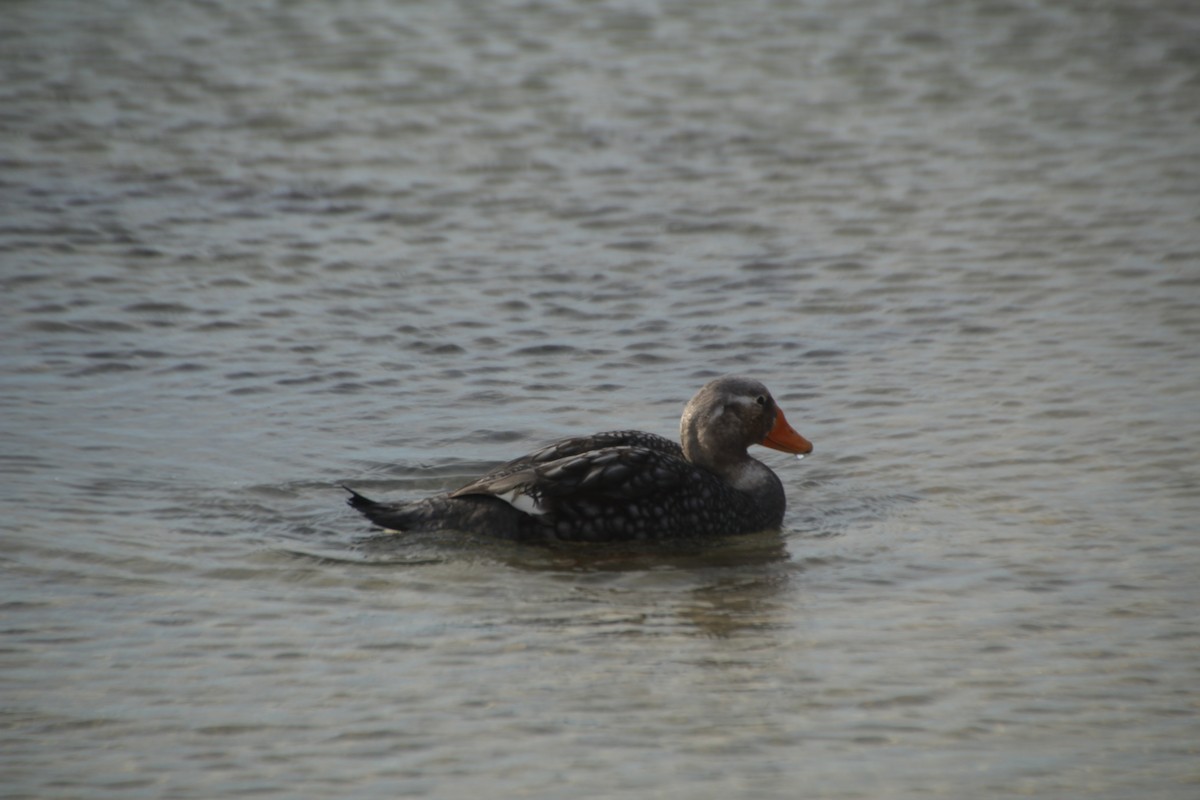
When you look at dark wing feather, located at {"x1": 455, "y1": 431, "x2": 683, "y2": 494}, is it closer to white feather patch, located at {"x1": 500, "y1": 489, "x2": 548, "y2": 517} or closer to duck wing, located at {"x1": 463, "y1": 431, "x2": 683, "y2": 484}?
duck wing, located at {"x1": 463, "y1": 431, "x2": 683, "y2": 484}

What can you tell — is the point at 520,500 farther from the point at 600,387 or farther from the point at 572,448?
the point at 600,387

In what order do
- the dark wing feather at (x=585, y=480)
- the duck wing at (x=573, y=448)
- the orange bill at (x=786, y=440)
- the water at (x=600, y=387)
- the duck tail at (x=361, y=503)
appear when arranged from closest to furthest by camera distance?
the water at (x=600, y=387), the duck tail at (x=361, y=503), the dark wing feather at (x=585, y=480), the duck wing at (x=573, y=448), the orange bill at (x=786, y=440)

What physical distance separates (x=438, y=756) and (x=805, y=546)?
9.20 feet

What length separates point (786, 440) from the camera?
8.81 m

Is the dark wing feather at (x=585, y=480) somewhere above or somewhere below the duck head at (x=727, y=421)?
below

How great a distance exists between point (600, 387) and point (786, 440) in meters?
1.75

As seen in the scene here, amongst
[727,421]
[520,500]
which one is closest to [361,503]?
[520,500]

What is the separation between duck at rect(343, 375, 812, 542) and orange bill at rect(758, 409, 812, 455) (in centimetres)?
19

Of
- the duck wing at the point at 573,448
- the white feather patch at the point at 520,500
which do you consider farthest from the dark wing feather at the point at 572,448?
the white feather patch at the point at 520,500

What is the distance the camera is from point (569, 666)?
21.0 ft

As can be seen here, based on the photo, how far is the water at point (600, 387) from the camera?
5.89m

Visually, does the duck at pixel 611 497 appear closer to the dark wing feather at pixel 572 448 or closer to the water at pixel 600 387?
the dark wing feather at pixel 572 448

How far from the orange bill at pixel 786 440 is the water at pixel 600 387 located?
23 centimetres

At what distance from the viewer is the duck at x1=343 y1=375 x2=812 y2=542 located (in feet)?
26.2
